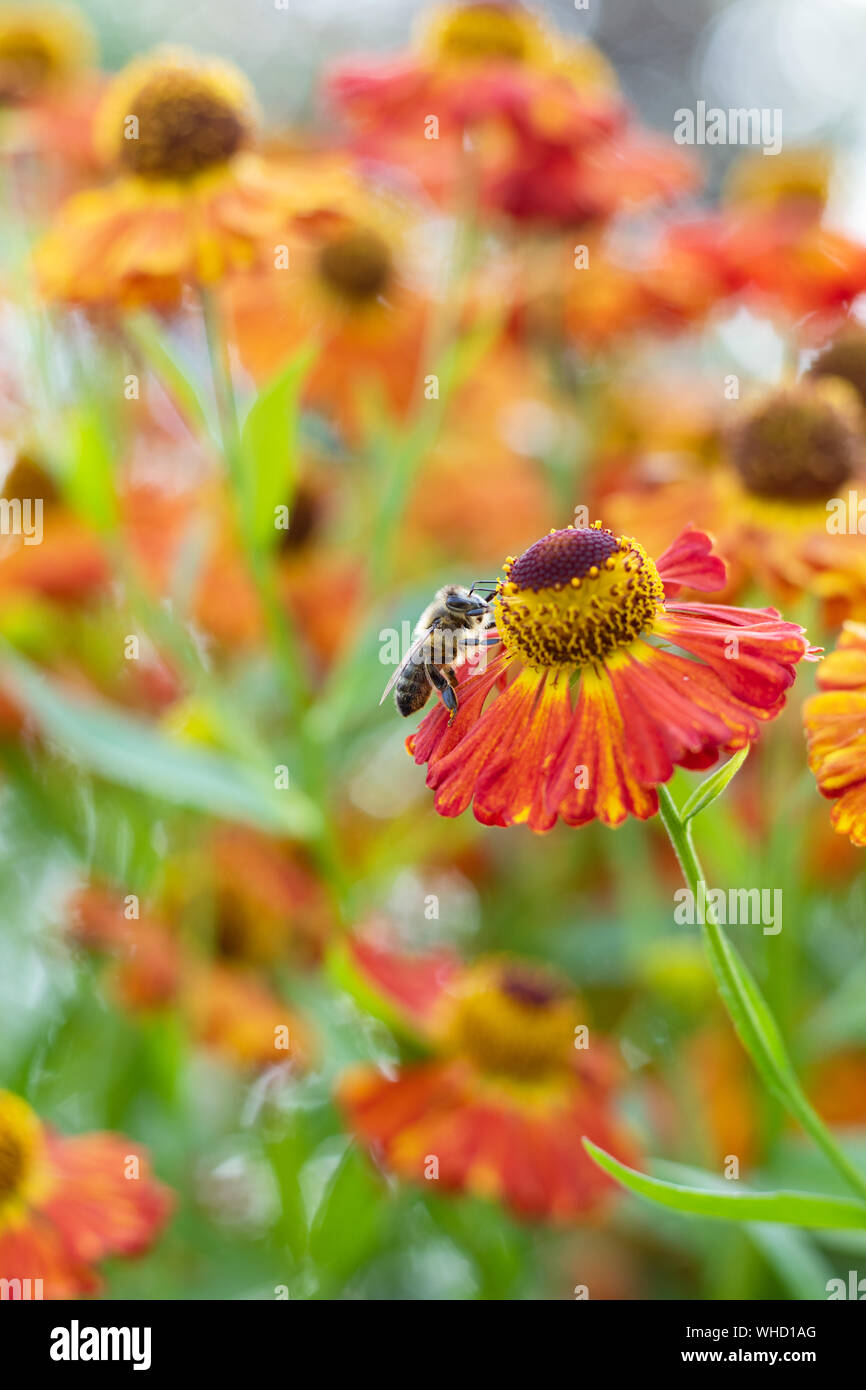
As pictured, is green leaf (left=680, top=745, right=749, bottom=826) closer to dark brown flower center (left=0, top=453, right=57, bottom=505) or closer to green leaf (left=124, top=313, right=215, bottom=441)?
green leaf (left=124, top=313, right=215, bottom=441)

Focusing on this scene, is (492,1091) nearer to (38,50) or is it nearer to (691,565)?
(691,565)

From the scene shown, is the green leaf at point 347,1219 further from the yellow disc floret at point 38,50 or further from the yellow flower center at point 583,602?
the yellow disc floret at point 38,50

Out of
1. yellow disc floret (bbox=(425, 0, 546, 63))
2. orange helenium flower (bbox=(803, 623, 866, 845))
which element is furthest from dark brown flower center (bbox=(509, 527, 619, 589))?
yellow disc floret (bbox=(425, 0, 546, 63))

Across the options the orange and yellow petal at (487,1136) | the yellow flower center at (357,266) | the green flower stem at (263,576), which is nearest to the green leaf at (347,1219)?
the orange and yellow petal at (487,1136)

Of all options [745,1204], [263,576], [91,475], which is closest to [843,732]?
[745,1204]

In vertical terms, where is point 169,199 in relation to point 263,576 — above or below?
above
